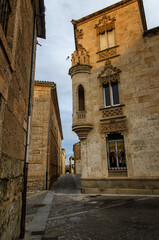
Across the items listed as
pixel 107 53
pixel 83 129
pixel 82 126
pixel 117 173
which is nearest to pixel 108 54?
pixel 107 53

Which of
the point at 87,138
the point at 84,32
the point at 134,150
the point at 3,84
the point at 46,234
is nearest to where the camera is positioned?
the point at 3,84

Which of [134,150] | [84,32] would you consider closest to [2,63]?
[134,150]

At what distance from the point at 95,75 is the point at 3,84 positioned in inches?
446

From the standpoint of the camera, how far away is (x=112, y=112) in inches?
467

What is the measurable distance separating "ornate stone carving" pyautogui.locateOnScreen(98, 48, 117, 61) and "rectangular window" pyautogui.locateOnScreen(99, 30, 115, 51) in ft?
1.91

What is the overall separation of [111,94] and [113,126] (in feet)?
8.46

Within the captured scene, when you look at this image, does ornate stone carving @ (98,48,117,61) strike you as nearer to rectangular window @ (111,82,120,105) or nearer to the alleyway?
rectangular window @ (111,82,120,105)

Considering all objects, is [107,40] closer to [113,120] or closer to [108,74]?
[108,74]

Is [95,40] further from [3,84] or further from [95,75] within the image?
[3,84]

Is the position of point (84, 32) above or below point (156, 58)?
→ above

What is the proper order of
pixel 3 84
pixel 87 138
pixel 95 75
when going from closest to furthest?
pixel 3 84 → pixel 87 138 → pixel 95 75

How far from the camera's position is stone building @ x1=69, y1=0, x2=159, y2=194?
34.1ft

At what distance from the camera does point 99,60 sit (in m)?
13.3

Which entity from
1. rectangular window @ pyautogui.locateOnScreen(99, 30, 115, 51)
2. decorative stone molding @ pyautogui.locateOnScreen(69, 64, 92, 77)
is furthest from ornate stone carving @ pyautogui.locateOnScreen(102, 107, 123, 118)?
rectangular window @ pyautogui.locateOnScreen(99, 30, 115, 51)
